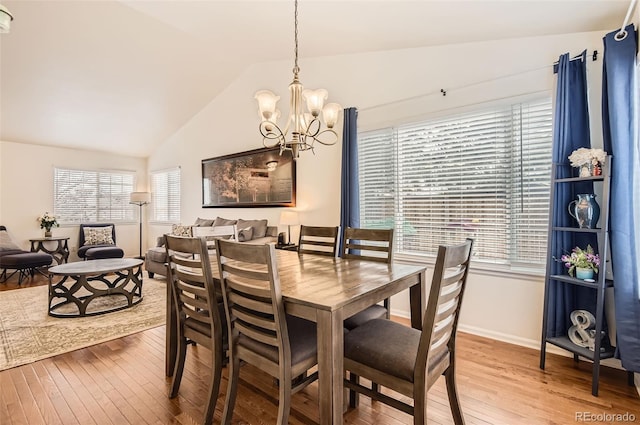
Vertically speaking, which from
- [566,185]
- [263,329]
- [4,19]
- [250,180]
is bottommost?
[263,329]

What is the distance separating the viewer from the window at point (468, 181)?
2.67m

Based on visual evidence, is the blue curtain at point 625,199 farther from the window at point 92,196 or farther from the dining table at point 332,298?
the window at point 92,196

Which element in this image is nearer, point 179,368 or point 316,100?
point 179,368

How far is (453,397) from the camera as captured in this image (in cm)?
162

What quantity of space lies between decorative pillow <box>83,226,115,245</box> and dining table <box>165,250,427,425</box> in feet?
17.2

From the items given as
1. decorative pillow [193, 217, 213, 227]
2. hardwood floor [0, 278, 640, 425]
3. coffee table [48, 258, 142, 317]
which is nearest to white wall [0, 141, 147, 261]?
coffee table [48, 258, 142, 317]

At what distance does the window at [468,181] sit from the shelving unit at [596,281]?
33 cm

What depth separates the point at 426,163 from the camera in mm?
3305

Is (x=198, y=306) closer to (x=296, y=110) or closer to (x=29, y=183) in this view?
(x=296, y=110)

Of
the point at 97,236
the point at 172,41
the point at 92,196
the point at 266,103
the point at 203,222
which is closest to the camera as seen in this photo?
the point at 266,103

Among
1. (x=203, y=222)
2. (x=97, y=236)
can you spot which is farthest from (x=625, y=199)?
(x=97, y=236)

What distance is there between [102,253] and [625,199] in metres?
7.10

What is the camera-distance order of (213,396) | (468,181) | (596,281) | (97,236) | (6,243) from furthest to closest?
1. (97,236)
2. (6,243)
3. (468,181)
4. (596,281)
5. (213,396)

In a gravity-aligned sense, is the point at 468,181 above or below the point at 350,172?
below
